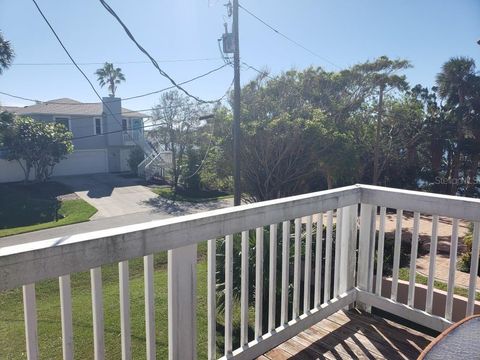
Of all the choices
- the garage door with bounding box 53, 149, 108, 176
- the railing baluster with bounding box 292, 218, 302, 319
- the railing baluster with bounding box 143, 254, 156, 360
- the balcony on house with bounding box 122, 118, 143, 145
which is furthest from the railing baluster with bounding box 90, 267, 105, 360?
the balcony on house with bounding box 122, 118, 143, 145

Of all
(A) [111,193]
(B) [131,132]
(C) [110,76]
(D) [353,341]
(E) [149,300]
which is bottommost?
(A) [111,193]

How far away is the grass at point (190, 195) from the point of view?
19.3m

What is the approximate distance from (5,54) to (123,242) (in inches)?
639

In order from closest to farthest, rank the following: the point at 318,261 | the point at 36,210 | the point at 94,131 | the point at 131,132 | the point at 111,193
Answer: the point at 318,261 → the point at 36,210 → the point at 111,193 → the point at 94,131 → the point at 131,132

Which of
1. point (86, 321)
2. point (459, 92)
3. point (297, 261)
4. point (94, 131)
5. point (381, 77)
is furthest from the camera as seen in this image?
point (94, 131)

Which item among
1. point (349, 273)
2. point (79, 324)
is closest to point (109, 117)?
point (79, 324)

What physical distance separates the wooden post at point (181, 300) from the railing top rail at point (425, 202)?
1.39 m

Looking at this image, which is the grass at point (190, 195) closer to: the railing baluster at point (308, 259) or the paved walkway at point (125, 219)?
the paved walkway at point (125, 219)

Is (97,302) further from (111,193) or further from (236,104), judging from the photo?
(111,193)

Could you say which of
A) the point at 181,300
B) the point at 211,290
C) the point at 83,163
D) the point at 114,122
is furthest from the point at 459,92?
the point at 83,163

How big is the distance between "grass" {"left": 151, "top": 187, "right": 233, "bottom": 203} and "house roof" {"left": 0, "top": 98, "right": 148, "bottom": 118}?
6394 mm

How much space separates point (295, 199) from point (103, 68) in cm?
3257

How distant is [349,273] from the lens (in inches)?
99.3

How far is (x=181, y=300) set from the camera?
152cm
